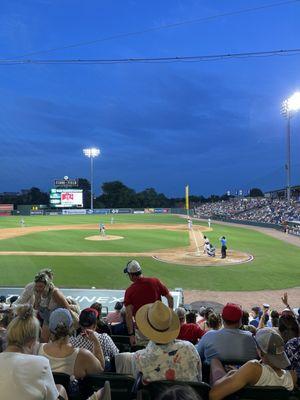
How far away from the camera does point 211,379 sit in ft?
13.9

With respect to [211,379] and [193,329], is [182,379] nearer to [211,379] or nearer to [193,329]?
[211,379]

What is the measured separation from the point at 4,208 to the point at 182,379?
8719 cm

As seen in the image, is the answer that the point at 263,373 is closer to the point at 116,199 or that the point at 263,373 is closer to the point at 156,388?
the point at 156,388

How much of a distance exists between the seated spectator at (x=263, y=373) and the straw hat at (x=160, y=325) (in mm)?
627

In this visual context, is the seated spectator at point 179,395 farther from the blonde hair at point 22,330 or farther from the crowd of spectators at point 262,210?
the crowd of spectators at point 262,210

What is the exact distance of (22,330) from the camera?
3316 mm

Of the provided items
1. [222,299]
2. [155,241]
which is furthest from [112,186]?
[222,299]

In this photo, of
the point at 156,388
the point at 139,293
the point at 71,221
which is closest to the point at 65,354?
the point at 156,388

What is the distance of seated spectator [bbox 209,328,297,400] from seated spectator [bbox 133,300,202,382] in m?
0.30

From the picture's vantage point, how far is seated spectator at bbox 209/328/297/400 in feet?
12.1

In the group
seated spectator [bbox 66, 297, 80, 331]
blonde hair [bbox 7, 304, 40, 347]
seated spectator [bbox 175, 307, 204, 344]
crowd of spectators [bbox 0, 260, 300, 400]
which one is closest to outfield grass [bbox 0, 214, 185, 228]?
seated spectator [bbox 66, 297, 80, 331]

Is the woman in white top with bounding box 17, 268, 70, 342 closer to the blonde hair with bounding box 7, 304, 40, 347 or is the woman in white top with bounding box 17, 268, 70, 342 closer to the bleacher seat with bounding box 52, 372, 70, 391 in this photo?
the bleacher seat with bounding box 52, 372, 70, 391

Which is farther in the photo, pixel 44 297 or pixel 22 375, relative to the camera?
pixel 44 297

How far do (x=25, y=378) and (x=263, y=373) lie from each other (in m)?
2.23
